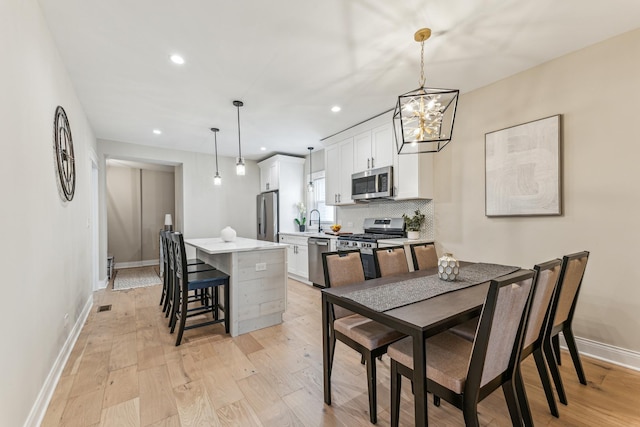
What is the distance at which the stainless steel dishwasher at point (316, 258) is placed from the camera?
14.4ft

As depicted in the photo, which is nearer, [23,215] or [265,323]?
[23,215]

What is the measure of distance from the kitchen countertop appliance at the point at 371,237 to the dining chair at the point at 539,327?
6.00 feet

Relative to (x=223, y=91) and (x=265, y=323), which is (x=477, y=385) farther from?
(x=223, y=91)

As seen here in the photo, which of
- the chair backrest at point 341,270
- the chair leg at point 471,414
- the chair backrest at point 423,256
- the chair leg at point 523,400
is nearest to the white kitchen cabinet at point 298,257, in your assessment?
the chair backrest at point 423,256

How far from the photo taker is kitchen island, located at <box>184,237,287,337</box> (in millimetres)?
2846

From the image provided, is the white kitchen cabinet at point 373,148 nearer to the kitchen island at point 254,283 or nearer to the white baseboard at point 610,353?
the kitchen island at point 254,283

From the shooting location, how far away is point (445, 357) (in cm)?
140

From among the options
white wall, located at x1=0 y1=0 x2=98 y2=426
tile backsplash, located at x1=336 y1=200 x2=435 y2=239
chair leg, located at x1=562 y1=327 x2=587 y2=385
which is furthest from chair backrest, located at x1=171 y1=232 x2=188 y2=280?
chair leg, located at x1=562 y1=327 x2=587 y2=385

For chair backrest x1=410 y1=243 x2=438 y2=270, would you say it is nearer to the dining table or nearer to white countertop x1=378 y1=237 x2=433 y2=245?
the dining table

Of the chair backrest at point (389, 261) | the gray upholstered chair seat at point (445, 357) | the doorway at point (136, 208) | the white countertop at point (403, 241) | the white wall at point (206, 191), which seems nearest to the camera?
the gray upholstered chair seat at point (445, 357)

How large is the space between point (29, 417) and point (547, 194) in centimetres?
415

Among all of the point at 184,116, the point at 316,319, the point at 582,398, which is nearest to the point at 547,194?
the point at 582,398

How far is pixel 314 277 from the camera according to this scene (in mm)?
4535

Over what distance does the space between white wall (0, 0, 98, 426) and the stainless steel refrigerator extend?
348 cm
